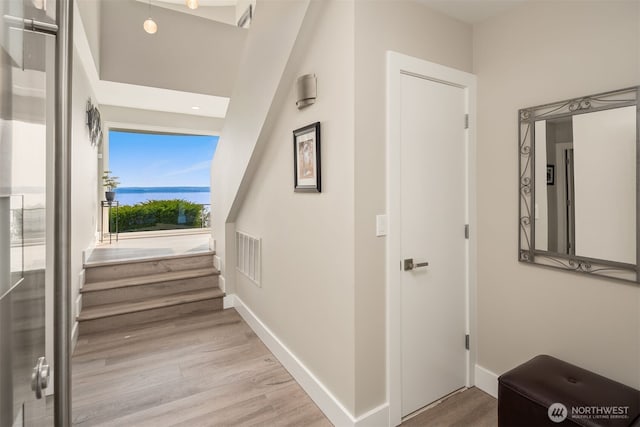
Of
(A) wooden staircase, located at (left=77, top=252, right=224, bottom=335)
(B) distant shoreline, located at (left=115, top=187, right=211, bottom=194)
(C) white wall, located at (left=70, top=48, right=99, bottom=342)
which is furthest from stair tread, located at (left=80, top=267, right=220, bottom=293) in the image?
(B) distant shoreline, located at (left=115, top=187, right=211, bottom=194)

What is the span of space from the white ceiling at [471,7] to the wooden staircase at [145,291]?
341cm

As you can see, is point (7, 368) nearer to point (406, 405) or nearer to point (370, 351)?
point (370, 351)

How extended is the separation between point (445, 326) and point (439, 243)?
564 millimetres

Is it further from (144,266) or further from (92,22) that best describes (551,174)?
(92,22)

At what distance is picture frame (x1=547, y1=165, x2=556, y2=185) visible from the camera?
6.00 ft

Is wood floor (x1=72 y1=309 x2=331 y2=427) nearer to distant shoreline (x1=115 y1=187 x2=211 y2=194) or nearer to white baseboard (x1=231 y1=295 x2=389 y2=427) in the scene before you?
white baseboard (x1=231 y1=295 x2=389 y2=427)

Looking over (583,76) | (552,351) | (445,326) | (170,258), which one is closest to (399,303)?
(445,326)

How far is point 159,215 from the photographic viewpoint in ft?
21.8

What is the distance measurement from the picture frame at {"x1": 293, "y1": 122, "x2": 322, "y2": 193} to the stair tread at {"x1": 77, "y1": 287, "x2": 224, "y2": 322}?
2.12 metres

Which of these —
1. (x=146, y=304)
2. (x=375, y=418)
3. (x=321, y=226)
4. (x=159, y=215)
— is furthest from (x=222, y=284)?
(x=159, y=215)

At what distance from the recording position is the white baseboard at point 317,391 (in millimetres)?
1826

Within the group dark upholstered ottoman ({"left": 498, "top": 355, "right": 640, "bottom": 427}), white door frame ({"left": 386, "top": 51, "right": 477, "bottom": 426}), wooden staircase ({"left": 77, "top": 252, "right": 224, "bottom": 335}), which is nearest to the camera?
dark upholstered ottoman ({"left": 498, "top": 355, "right": 640, "bottom": 427})

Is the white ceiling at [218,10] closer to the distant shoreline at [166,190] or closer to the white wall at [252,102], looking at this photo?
the white wall at [252,102]

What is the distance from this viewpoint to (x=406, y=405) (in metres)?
1.99
